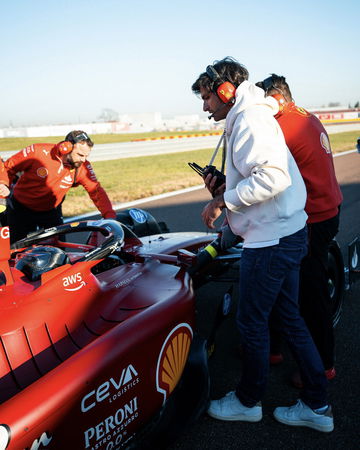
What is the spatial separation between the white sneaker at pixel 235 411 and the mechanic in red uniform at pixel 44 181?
207 centimetres

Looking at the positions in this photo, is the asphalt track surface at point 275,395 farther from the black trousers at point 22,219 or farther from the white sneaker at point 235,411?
the black trousers at point 22,219

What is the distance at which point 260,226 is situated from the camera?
2025 millimetres

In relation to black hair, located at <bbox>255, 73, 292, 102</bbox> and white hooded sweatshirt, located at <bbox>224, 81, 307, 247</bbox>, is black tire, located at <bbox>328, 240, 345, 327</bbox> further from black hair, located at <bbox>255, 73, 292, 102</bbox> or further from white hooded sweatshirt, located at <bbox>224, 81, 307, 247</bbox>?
white hooded sweatshirt, located at <bbox>224, 81, 307, 247</bbox>

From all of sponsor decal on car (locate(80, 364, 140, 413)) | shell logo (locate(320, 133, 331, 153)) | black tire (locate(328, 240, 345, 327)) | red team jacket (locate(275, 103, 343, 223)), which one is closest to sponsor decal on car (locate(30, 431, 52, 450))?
sponsor decal on car (locate(80, 364, 140, 413))

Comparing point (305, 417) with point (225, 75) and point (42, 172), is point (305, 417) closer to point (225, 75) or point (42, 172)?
point (225, 75)

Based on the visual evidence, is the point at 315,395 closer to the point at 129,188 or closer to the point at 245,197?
the point at 245,197

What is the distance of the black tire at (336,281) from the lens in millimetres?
3377

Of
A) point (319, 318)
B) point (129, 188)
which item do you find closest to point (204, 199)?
point (129, 188)

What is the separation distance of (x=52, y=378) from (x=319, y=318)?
1666mm

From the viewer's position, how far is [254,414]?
7.93ft

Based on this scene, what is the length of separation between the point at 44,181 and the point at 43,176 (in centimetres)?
5

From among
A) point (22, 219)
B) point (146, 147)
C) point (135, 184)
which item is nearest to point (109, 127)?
point (146, 147)

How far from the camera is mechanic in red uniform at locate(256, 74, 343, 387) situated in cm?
243

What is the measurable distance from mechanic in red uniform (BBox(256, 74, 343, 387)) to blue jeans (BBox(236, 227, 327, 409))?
156 millimetres
